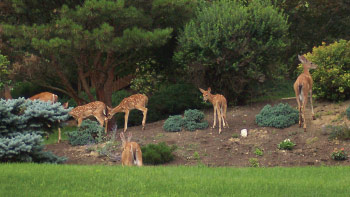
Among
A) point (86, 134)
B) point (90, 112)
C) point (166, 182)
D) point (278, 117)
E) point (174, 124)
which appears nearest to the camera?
point (166, 182)

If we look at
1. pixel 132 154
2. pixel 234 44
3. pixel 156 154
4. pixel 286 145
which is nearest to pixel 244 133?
pixel 286 145

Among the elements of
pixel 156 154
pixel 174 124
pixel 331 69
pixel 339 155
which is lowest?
pixel 339 155

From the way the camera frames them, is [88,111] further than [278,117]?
Yes

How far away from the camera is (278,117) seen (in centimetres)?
1683

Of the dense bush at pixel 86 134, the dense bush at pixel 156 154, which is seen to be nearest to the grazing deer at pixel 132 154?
the dense bush at pixel 156 154

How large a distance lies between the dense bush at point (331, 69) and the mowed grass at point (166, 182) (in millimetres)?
6764

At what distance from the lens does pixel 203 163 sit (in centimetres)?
1451

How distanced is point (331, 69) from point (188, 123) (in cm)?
489

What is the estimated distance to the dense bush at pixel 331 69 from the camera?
18094 mm

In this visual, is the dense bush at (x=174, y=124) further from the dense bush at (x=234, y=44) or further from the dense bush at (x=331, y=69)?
the dense bush at (x=331, y=69)

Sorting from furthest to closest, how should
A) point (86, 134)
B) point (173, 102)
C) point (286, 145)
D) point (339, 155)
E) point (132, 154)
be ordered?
1. point (173, 102)
2. point (86, 134)
3. point (286, 145)
4. point (339, 155)
5. point (132, 154)

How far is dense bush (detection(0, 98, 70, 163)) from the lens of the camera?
41.7ft

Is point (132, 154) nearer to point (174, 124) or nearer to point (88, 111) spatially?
point (174, 124)

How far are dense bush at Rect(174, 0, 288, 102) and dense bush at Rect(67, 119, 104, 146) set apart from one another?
14.2ft
